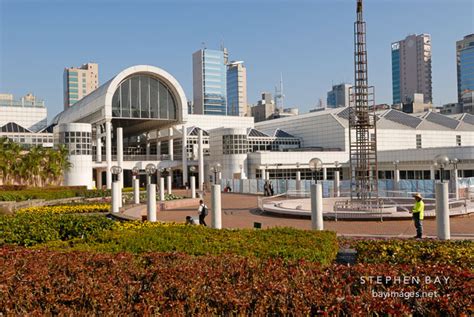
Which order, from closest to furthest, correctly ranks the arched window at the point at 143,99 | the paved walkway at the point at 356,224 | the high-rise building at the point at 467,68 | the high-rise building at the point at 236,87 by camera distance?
the paved walkway at the point at 356,224, the arched window at the point at 143,99, the high-rise building at the point at 467,68, the high-rise building at the point at 236,87

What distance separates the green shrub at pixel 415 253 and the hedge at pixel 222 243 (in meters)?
0.81

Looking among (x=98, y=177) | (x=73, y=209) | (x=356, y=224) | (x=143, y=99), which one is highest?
(x=143, y=99)

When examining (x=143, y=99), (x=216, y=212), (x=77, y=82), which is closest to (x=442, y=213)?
(x=216, y=212)

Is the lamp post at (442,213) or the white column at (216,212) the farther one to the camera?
the white column at (216,212)

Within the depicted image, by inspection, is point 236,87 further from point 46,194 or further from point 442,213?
point 442,213

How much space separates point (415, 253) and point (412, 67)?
18934 cm

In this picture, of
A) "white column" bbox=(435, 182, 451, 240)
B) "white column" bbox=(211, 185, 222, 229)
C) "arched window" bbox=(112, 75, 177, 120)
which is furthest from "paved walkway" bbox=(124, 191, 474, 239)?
"arched window" bbox=(112, 75, 177, 120)

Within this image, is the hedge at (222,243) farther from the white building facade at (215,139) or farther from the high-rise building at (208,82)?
the high-rise building at (208,82)

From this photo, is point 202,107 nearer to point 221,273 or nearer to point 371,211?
point 371,211

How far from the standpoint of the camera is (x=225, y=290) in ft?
20.2

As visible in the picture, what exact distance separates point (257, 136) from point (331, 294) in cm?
5869

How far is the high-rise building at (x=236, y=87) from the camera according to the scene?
180m

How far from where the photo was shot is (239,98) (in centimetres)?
18175

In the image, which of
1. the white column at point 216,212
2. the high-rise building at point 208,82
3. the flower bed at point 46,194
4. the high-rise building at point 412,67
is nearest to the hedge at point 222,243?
the white column at point 216,212
